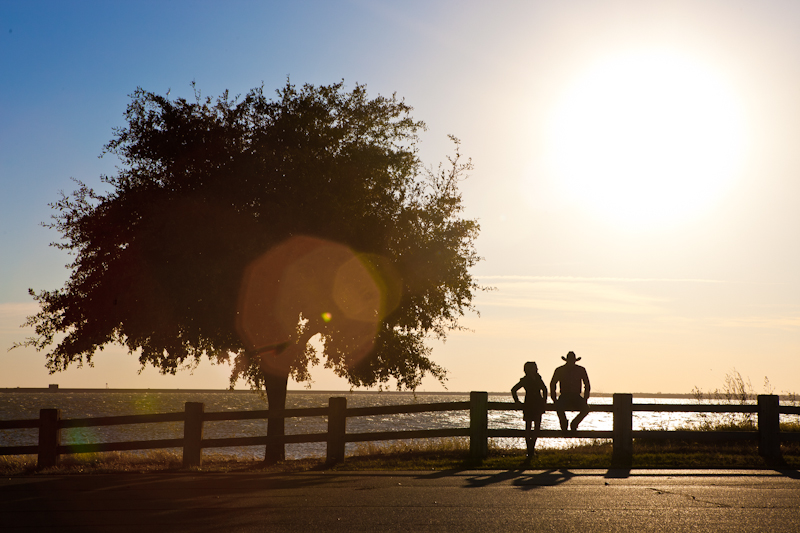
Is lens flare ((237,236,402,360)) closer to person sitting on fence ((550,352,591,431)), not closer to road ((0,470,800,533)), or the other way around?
person sitting on fence ((550,352,591,431))

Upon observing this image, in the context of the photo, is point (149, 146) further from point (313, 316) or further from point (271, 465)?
point (271, 465)

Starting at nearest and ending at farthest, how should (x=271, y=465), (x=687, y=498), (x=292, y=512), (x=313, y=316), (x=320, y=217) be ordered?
(x=292, y=512) → (x=687, y=498) → (x=271, y=465) → (x=320, y=217) → (x=313, y=316)

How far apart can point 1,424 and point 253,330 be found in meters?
5.99

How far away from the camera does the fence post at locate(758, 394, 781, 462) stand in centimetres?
1405

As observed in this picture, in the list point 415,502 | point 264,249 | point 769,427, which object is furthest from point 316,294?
point 769,427

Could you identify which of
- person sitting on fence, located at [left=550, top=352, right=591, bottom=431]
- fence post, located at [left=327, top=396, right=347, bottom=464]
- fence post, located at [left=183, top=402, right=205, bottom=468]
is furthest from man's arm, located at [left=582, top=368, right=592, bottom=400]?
fence post, located at [left=183, top=402, right=205, bottom=468]

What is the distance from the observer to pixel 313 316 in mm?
18391

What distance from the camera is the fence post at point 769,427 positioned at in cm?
1405

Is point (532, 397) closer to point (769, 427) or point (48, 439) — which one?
point (769, 427)

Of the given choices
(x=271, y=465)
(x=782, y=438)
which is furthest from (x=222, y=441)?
(x=782, y=438)

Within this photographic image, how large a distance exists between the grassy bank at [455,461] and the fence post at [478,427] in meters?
0.27

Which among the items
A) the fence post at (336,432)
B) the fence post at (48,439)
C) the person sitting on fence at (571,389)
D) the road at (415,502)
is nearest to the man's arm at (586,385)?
the person sitting on fence at (571,389)

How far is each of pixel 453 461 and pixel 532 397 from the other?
87.0 inches

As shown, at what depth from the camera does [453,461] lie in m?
13.8
